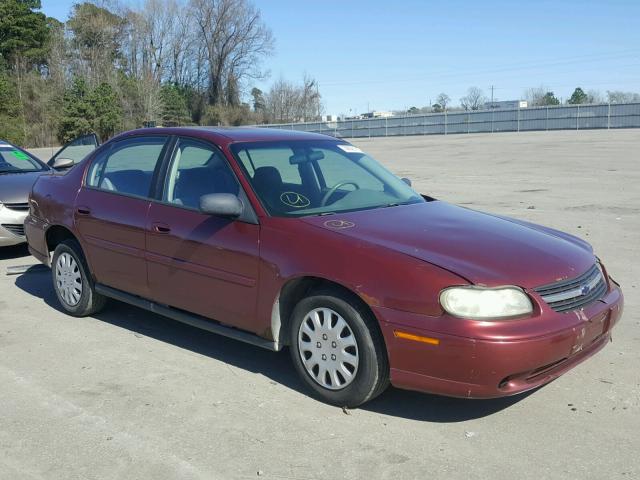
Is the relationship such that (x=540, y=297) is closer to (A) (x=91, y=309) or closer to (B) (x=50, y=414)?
(B) (x=50, y=414)

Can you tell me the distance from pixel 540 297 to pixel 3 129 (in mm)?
51692

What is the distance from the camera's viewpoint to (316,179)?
5.11m

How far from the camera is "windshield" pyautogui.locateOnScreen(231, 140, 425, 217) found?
15.5 feet

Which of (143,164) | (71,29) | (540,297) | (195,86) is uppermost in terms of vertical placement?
(71,29)

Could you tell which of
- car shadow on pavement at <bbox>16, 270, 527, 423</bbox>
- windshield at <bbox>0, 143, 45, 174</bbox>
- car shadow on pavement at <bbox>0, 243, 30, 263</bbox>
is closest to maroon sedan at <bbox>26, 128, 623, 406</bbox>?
car shadow on pavement at <bbox>16, 270, 527, 423</bbox>

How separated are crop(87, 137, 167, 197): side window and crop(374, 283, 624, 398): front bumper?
8.06ft

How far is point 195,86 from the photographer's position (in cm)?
7250

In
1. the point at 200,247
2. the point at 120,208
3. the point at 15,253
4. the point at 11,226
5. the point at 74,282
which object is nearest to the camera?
the point at 200,247

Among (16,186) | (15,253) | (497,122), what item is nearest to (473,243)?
(16,186)

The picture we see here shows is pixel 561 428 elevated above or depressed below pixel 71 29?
below

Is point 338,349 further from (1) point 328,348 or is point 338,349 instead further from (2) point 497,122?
(2) point 497,122

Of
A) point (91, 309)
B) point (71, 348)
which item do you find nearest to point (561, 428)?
point (71, 348)

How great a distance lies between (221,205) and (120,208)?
1345 mm

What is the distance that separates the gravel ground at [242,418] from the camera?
11.5 feet
